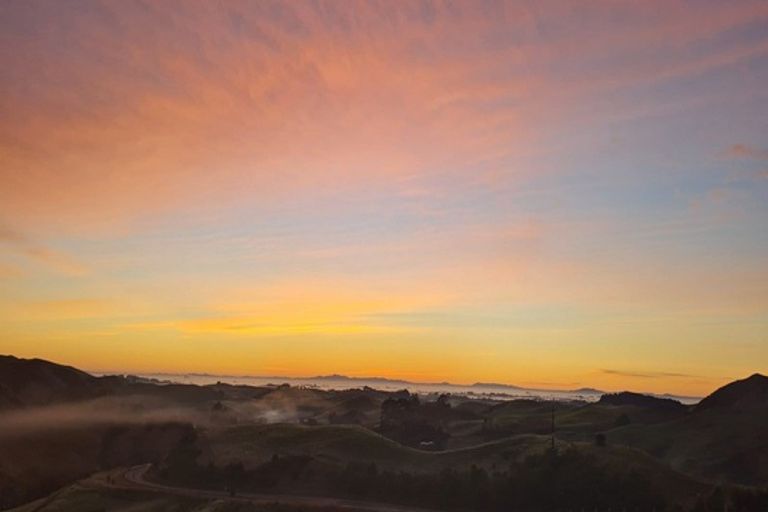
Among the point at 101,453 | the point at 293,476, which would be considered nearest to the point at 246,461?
the point at 293,476

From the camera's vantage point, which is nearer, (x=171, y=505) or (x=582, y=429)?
(x=171, y=505)

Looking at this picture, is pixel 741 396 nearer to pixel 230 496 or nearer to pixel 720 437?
pixel 720 437

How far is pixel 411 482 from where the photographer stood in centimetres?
9794

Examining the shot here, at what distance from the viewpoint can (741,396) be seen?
529 ft

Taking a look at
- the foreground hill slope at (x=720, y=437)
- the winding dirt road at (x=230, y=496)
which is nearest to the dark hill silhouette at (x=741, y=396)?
the foreground hill slope at (x=720, y=437)

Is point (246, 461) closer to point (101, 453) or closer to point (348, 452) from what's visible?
point (348, 452)

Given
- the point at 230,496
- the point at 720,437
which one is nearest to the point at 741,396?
the point at 720,437

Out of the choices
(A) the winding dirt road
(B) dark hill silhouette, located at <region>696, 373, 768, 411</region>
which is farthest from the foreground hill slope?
(A) the winding dirt road

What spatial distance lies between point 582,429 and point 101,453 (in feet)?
391

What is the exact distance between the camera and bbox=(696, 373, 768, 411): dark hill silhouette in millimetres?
152125

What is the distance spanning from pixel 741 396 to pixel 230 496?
121 meters

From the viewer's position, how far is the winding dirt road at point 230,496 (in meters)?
89.3

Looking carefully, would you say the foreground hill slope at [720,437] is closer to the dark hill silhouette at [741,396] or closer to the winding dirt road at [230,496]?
the dark hill silhouette at [741,396]

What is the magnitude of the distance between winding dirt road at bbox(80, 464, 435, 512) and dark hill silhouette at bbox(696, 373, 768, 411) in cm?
9442
